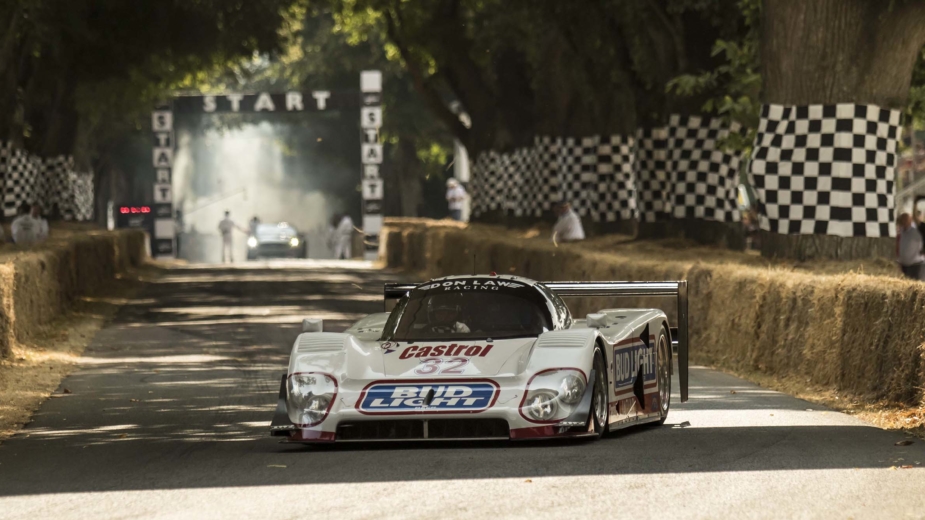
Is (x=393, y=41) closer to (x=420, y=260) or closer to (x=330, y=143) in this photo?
(x=420, y=260)

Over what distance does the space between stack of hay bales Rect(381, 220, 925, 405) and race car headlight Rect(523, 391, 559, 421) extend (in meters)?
3.24

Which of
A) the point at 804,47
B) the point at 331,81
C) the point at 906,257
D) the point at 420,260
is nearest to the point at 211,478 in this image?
the point at 804,47

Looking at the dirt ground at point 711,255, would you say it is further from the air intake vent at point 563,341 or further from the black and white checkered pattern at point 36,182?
the black and white checkered pattern at point 36,182

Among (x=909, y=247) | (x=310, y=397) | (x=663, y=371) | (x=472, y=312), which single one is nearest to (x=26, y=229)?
(x=909, y=247)

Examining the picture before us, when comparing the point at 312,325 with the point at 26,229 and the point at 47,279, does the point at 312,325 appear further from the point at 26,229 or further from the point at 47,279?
the point at 26,229

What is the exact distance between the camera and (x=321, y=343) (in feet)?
35.6

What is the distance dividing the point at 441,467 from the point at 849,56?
1082cm

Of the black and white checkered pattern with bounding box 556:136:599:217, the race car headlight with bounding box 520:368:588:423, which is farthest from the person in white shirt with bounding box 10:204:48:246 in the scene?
the race car headlight with bounding box 520:368:588:423

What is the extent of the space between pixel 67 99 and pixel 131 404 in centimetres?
2890

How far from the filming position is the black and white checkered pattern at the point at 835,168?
18.4 m

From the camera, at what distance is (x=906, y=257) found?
23.1 meters

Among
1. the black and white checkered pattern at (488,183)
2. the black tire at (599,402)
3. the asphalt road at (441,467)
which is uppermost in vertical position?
the black and white checkered pattern at (488,183)

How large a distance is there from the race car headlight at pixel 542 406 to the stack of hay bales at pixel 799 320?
3238mm

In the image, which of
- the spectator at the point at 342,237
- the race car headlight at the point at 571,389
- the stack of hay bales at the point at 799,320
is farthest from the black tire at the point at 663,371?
the spectator at the point at 342,237
